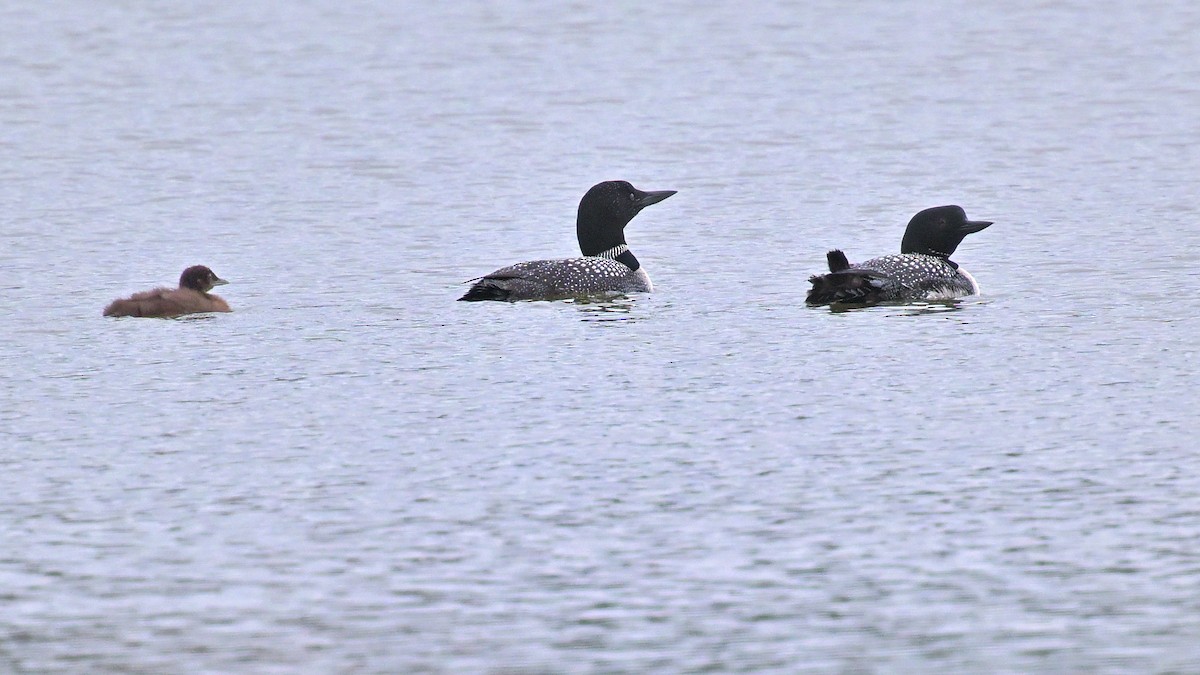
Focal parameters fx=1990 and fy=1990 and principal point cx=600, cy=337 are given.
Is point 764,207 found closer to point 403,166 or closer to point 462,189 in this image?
point 462,189

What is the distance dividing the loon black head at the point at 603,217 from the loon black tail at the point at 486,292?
1411 mm

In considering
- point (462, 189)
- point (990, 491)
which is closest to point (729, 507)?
point (990, 491)

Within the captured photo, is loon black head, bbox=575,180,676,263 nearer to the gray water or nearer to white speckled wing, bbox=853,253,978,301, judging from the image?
the gray water

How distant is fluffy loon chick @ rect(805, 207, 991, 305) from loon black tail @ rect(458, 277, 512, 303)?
6.35 feet

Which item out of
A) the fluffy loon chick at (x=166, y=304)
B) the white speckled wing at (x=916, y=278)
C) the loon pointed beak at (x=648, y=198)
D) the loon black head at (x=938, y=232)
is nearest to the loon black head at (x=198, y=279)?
the fluffy loon chick at (x=166, y=304)

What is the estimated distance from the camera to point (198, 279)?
12469 mm

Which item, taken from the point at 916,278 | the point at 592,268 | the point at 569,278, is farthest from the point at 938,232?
the point at 569,278

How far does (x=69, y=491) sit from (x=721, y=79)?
20101 millimetres

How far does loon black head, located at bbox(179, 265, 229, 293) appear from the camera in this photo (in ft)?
40.9

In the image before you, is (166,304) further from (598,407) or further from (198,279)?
(598,407)

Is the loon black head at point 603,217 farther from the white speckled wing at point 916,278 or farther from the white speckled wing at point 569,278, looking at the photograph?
the white speckled wing at point 916,278

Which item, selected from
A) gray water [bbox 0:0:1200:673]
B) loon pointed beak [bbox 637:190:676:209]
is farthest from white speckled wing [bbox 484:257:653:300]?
loon pointed beak [bbox 637:190:676:209]

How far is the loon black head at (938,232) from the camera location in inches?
515

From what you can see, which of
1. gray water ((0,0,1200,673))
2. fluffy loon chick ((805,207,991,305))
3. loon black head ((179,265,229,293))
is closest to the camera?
gray water ((0,0,1200,673))
